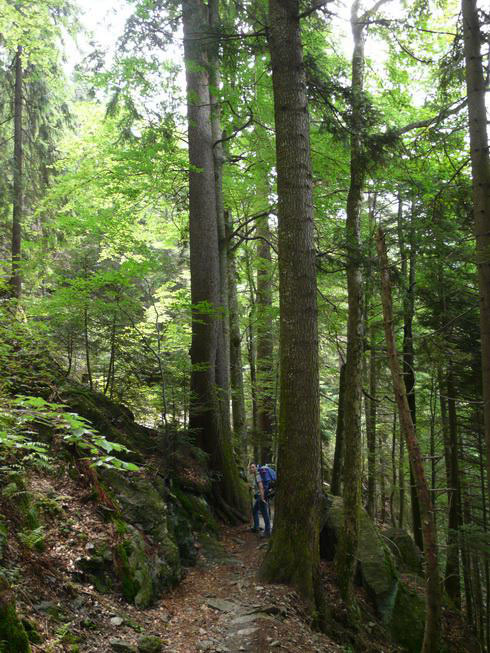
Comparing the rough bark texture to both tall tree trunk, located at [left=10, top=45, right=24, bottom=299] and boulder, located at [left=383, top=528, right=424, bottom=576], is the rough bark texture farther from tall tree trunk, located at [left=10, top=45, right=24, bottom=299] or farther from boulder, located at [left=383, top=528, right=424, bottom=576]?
tall tree trunk, located at [left=10, top=45, right=24, bottom=299]

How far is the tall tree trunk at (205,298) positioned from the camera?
9.48 m

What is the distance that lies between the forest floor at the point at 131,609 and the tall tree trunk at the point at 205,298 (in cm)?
288

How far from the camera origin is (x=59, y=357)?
31.9ft

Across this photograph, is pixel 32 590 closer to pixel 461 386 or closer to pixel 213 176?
pixel 213 176

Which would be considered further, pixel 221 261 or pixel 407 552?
pixel 407 552

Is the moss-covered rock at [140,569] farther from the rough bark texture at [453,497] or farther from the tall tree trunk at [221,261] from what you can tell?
the rough bark texture at [453,497]

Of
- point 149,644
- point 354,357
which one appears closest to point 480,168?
point 354,357

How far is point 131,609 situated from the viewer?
477 cm

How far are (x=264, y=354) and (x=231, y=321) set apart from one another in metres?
4.55

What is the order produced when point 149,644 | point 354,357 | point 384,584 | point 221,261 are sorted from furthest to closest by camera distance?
point 221,261
point 384,584
point 354,357
point 149,644

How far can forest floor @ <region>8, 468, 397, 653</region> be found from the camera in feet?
12.2

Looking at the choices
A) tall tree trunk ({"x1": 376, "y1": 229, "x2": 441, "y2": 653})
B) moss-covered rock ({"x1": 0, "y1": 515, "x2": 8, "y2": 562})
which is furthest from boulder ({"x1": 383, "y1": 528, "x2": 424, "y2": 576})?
moss-covered rock ({"x1": 0, "y1": 515, "x2": 8, "y2": 562})

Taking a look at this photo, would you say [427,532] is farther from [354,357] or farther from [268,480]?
[268,480]

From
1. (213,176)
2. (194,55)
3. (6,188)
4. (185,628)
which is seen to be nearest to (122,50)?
(194,55)
